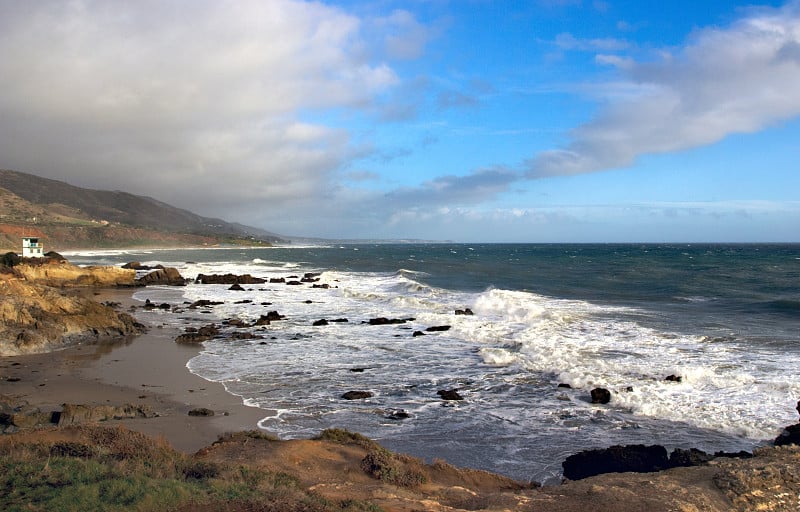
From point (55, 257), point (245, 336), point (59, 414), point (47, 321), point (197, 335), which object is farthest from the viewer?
point (55, 257)

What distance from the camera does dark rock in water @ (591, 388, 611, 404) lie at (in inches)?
509

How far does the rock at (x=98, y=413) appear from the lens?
10742mm

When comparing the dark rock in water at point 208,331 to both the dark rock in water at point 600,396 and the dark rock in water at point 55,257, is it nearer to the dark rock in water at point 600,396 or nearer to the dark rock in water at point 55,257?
the dark rock in water at point 600,396

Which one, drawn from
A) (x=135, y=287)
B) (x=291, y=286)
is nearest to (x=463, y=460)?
(x=291, y=286)

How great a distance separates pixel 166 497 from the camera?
18.5 ft

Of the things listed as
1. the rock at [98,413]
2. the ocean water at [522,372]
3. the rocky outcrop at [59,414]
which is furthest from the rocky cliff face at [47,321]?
the rock at [98,413]

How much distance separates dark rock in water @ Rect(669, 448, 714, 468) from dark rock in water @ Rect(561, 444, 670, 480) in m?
0.11

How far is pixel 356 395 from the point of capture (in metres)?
13.5

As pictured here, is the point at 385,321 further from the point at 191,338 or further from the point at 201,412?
the point at 201,412

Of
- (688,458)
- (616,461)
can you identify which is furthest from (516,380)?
(688,458)

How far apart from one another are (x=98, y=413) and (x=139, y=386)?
3326mm

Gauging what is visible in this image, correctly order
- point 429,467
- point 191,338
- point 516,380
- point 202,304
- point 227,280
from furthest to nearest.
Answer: point 227,280 → point 202,304 → point 191,338 → point 516,380 → point 429,467

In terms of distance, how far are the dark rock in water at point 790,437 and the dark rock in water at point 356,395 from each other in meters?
8.52

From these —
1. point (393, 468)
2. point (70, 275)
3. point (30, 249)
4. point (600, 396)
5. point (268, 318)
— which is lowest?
point (268, 318)
